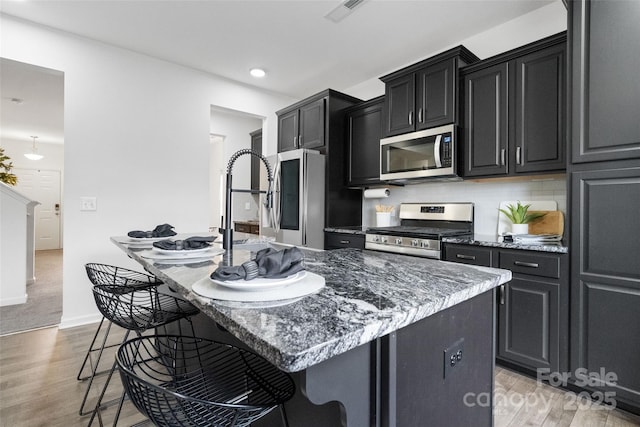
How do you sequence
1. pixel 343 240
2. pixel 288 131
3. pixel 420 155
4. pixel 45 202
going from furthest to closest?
pixel 45 202 < pixel 288 131 < pixel 343 240 < pixel 420 155

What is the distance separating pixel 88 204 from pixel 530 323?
380 cm

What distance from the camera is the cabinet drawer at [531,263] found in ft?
6.32

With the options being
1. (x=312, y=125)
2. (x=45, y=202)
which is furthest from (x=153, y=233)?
(x=45, y=202)

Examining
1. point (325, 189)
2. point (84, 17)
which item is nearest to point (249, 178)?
point (325, 189)

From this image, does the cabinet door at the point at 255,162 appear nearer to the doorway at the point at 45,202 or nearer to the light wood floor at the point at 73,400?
the light wood floor at the point at 73,400

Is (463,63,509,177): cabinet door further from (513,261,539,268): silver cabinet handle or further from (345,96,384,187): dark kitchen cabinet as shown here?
(345,96,384,187): dark kitchen cabinet

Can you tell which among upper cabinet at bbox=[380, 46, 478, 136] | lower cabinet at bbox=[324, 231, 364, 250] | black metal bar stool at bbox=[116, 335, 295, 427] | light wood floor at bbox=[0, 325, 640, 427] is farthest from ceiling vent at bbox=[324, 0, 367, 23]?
light wood floor at bbox=[0, 325, 640, 427]

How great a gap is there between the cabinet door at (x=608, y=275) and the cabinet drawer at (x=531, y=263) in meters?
0.09

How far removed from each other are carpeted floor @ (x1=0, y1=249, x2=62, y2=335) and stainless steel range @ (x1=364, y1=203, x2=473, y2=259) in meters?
3.16

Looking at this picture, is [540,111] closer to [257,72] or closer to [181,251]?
[181,251]

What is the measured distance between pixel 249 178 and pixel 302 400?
4935 millimetres

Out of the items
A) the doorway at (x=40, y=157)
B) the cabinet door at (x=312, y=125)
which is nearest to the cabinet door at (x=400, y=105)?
the cabinet door at (x=312, y=125)

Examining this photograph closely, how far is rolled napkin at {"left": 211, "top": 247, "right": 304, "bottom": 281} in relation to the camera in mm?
820

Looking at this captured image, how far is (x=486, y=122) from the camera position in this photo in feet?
8.16
